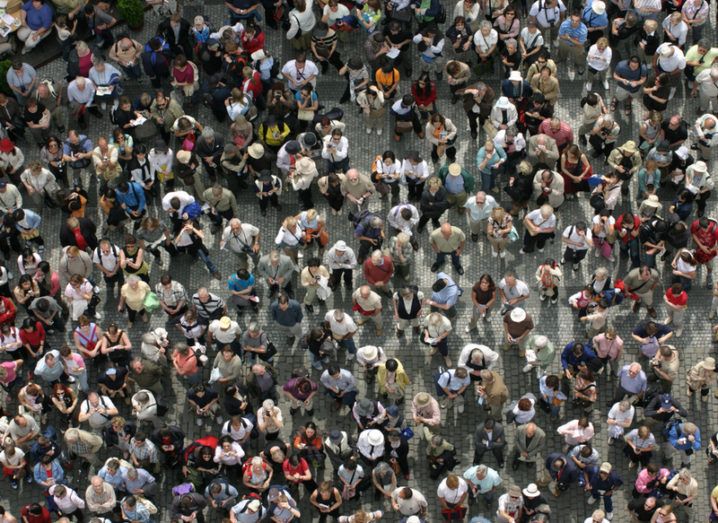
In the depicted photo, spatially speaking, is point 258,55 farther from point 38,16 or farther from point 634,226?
point 634,226

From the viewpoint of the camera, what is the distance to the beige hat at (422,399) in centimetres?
2361

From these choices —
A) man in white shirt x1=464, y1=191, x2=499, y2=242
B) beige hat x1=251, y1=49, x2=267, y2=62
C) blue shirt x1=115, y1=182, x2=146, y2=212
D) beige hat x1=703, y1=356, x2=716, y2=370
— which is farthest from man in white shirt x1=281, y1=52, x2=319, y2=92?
beige hat x1=703, y1=356, x2=716, y2=370

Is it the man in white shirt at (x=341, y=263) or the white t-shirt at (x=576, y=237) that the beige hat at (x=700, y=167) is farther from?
the man in white shirt at (x=341, y=263)

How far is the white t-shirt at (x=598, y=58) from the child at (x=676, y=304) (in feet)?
16.5

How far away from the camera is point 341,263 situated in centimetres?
2566

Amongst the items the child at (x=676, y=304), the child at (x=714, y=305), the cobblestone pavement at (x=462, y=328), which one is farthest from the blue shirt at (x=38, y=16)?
the child at (x=714, y=305)

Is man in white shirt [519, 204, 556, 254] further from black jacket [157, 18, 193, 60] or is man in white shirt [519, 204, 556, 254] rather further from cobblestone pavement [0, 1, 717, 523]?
black jacket [157, 18, 193, 60]

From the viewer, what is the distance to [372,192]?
87.2ft

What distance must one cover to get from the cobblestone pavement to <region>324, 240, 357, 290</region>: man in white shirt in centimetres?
35

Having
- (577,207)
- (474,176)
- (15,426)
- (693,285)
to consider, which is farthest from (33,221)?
(693,285)

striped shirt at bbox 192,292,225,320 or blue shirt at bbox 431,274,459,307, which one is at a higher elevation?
blue shirt at bbox 431,274,459,307

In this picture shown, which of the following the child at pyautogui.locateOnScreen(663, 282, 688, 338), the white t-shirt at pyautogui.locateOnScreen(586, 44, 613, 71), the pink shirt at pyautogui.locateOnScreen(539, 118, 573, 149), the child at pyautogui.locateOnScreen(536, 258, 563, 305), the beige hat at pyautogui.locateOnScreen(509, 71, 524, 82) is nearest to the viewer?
the child at pyautogui.locateOnScreen(663, 282, 688, 338)

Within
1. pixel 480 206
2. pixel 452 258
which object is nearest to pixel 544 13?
pixel 480 206

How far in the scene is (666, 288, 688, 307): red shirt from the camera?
982 inches
